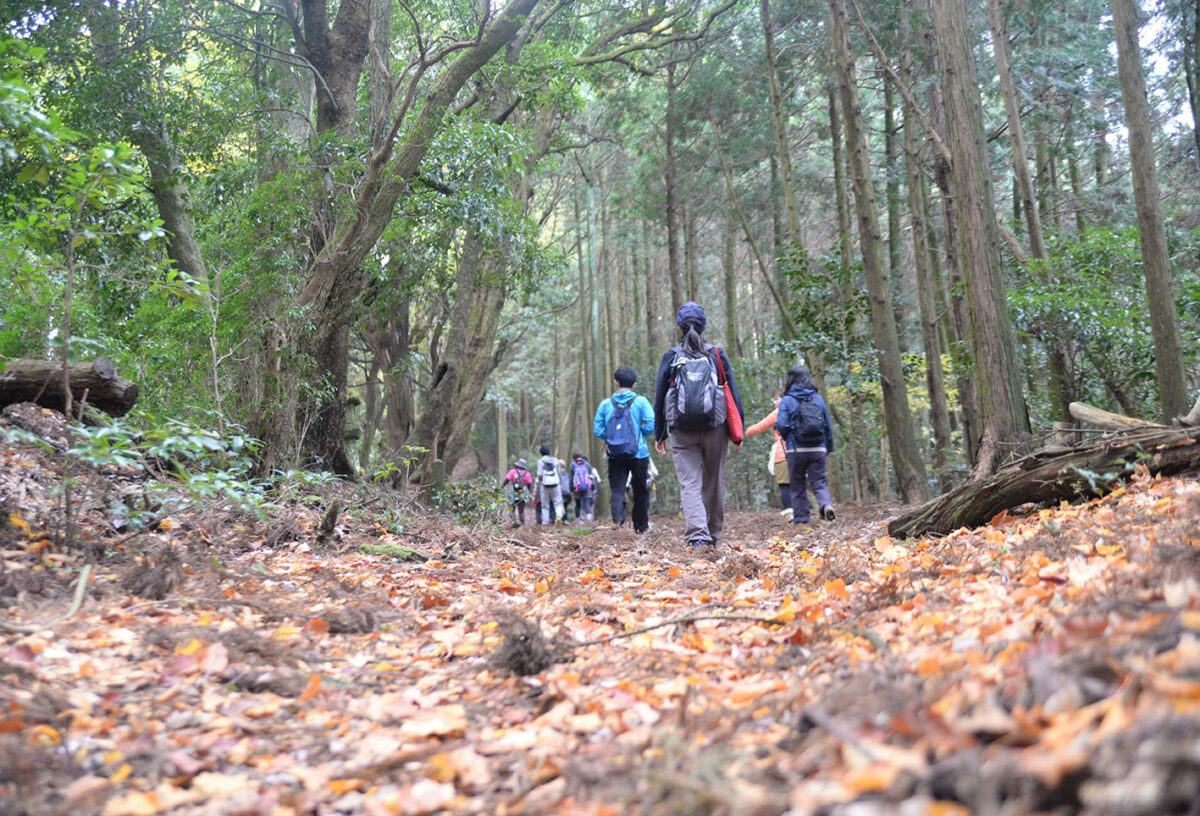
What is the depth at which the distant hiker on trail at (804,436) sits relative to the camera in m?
9.16

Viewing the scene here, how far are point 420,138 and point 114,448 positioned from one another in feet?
20.3

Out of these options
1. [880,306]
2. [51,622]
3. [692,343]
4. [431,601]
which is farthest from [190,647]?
[880,306]

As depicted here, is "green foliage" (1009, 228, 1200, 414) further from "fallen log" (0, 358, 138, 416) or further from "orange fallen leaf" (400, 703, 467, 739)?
"fallen log" (0, 358, 138, 416)

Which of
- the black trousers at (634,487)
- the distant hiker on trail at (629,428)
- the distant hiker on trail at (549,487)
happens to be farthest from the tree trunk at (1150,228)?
the distant hiker on trail at (549,487)

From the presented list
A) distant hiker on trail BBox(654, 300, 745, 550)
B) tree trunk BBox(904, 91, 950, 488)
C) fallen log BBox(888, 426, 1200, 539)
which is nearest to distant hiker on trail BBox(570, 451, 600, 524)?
tree trunk BBox(904, 91, 950, 488)

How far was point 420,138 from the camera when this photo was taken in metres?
8.72

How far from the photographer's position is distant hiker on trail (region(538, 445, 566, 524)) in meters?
16.6

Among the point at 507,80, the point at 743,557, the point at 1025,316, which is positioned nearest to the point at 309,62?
the point at 507,80

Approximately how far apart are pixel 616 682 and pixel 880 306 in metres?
8.74

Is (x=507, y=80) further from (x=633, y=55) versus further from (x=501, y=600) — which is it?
(x=501, y=600)

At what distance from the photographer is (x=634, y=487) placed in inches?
387

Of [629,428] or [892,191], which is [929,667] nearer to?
[629,428]

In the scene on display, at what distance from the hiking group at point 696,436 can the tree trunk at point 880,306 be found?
1.12 metres

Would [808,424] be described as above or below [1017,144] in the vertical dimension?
below
